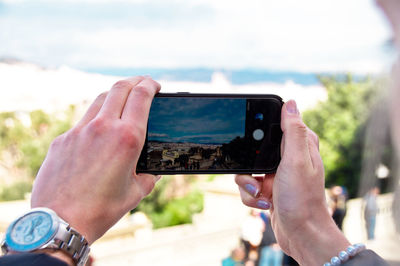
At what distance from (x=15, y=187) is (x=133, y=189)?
649 inches

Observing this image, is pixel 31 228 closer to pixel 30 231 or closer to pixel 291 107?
pixel 30 231

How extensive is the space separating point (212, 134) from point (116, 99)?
0.34 metres

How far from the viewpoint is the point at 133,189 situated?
0.82 metres

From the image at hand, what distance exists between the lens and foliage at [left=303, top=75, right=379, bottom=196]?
16078mm

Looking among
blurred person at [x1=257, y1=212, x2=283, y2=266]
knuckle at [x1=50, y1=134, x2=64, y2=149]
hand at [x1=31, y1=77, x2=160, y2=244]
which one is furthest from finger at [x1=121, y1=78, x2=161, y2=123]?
blurred person at [x1=257, y1=212, x2=283, y2=266]

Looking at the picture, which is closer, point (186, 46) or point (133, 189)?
point (133, 189)

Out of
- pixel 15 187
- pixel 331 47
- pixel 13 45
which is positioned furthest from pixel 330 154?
pixel 13 45

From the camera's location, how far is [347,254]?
0.76 m

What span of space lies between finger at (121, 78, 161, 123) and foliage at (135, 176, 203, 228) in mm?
12546

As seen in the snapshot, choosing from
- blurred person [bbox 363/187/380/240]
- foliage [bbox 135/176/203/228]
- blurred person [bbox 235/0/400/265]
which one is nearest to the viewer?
blurred person [bbox 235/0/400/265]

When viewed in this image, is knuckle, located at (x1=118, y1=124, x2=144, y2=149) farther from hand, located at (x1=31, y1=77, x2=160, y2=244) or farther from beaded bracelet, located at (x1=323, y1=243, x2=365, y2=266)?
beaded bracelet, located at (x1=323, y1=243, x2=365, y2=266)

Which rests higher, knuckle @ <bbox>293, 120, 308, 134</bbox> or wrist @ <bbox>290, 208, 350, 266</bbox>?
knuckle @ <bbox>293, 120, 308, 134</bbox>

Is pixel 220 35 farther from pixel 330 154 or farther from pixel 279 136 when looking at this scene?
pixel 279 136

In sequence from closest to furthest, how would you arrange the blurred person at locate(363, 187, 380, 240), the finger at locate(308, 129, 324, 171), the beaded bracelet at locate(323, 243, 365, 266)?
the beaded bracelet at locate(323, 243, 365, 266) → the finger at locate(308, 129, 324, 171) → the blurred person at locate(363, 187, 380, 240)
